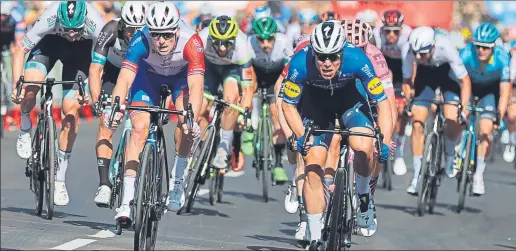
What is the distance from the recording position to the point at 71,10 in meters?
13.2

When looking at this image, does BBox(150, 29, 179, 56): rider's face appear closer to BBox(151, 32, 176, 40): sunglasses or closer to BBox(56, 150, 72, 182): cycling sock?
BBox(151, 32, 176, 40): sunglasses

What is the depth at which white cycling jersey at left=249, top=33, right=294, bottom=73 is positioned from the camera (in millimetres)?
17281

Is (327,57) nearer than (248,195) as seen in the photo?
Yes

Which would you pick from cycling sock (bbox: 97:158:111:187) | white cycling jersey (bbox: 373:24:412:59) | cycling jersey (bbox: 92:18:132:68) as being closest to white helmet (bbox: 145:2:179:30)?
cycling jersey (bbox: 92:18:132:68)

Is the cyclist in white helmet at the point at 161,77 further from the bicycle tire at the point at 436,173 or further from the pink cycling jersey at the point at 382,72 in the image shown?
the bicycle tire at the point at 436,173

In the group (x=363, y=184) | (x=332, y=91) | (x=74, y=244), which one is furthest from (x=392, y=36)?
(x=332, y=91)

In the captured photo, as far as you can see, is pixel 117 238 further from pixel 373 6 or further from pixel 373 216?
pixel 373 6

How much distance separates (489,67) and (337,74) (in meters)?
7.27

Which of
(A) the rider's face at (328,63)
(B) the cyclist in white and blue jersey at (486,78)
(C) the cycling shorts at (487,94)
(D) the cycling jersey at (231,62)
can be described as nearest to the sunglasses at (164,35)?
(A) the rider's face at (328,63)

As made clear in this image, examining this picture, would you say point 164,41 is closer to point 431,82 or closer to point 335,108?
point 335,108

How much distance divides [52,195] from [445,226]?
15.4ft

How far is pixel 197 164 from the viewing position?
48.6 feet

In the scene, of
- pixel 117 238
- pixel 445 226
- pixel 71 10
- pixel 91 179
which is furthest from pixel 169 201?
pixel 91 179

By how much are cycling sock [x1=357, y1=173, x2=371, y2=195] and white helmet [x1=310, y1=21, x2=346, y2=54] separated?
54.3 inches
